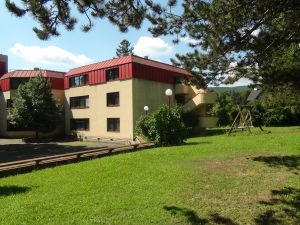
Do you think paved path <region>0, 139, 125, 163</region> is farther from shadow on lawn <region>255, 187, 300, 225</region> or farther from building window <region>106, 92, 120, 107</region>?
shadow on lawn <region>255, 187, 300, 225</region>

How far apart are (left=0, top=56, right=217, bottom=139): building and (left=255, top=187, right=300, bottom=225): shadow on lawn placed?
21794 mm

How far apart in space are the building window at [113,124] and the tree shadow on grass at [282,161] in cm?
2206

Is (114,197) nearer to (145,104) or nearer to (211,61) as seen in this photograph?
(211,61)

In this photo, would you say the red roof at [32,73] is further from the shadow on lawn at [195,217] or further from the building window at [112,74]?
the shadow on lawn at [195,217]

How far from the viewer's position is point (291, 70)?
1409 cm

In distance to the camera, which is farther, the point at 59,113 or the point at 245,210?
the point at 59,113

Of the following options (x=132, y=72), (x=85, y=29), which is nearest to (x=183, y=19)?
(x=85, y=29)

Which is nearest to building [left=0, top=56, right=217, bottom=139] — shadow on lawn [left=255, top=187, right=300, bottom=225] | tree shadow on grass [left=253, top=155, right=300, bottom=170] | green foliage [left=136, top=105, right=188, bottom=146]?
green foliage [left=136, top=105, right=188, bottom=146]

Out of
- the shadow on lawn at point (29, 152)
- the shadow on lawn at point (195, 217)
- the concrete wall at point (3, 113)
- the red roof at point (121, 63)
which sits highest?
the red roof at point (121, 63)

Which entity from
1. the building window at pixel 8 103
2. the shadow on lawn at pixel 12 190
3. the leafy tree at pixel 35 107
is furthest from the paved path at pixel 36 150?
the building window at pixel 8 103

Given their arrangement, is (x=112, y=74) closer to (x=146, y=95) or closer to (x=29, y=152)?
(x=146, y=95)

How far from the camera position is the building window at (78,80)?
A: 39.7 meters

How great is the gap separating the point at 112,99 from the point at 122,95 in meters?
1.79

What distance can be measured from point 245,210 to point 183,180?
9.22ft
